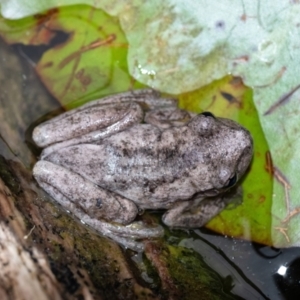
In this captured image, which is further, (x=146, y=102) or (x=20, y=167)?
(x=146, y=102)

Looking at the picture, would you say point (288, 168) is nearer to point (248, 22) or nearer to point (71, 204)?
point (248, 22)

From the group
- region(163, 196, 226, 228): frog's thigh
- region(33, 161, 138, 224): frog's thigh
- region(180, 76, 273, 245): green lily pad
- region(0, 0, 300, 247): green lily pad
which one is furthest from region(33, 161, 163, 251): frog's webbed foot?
region(0, 0, 300, 247): green lily pad

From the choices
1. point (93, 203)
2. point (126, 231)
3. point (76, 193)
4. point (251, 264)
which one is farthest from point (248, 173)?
point (76, 193)

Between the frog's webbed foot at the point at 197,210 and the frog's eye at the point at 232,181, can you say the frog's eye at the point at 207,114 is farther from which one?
the frog's webbed foot at the point at 197,210

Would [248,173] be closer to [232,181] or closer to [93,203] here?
[232,181]

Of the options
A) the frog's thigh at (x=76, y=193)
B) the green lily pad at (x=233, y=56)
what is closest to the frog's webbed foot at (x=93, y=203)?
the frog's thigh at (x=76, y=193)

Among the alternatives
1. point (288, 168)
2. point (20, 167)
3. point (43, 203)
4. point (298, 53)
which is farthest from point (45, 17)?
point (288, 168)
